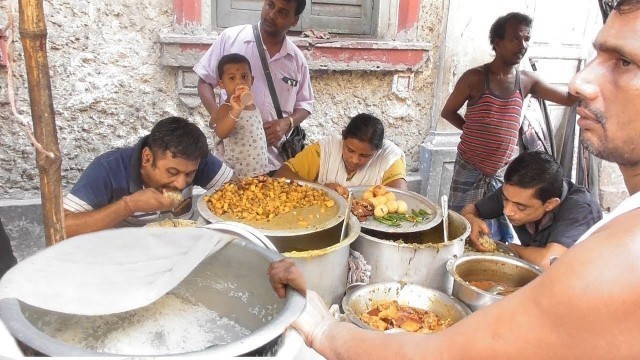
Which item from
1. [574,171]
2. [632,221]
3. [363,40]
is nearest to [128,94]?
[363,40]

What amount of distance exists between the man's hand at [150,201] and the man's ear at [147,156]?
0.86 feet

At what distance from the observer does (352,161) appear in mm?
3064

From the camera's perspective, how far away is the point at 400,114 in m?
5.00

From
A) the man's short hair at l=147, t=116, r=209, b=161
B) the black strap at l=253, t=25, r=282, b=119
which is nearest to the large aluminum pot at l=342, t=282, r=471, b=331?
the man's short hair at l=147, t=116, r=209, b=161

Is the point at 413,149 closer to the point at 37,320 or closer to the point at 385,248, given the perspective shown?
→ the point at 385,248

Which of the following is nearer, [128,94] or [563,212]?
[563,212]

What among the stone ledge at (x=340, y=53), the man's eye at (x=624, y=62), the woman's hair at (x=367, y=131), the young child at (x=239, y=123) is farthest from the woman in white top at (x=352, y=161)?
the man's eye at (x=624, y=62)

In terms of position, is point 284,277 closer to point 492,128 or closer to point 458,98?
point 492,128

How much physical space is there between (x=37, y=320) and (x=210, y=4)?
3533 mm

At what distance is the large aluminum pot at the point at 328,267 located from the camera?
1.76 meters

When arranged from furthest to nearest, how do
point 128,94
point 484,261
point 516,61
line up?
1. point 128,94
2. point 516,61
3. point 484,261

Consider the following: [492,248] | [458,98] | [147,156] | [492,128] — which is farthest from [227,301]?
[458,98]

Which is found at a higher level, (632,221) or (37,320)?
(632,221)

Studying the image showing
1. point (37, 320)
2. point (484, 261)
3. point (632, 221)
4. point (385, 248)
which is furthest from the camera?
point (484, 261)
